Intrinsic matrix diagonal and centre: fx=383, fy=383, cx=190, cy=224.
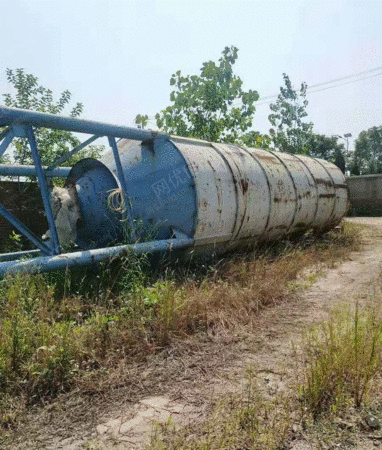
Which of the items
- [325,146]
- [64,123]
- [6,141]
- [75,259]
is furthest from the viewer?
[325,146]

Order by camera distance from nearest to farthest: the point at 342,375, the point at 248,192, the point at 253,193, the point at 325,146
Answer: the point at 342,375
the point at 248,192
the point at 253,193
the point at 325,146

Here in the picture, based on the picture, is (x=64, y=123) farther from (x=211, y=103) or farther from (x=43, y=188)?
(x=211, y=103)

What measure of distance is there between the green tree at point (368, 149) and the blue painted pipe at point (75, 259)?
4421 centimetres

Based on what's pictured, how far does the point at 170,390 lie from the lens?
2.29 m

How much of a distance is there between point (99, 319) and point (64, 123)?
216 cm

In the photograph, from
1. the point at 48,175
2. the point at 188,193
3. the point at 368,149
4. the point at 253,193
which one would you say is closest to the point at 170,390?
the point at 188,193

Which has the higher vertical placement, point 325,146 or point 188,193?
point 325,146

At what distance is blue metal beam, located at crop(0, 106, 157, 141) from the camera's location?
3.66m

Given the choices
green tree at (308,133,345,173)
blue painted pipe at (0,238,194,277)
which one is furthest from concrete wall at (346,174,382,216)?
green tree at (308,133,345,173)

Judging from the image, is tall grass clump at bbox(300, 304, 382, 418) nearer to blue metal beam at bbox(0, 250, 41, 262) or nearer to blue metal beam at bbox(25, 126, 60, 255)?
blue metal beam at bbox(25, 126, 60, 255)

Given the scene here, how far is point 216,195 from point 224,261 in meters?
0.95

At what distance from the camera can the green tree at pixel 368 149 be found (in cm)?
4394

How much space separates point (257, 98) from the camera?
9.94 meters

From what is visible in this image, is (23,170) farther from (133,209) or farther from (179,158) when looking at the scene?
(179,158)
